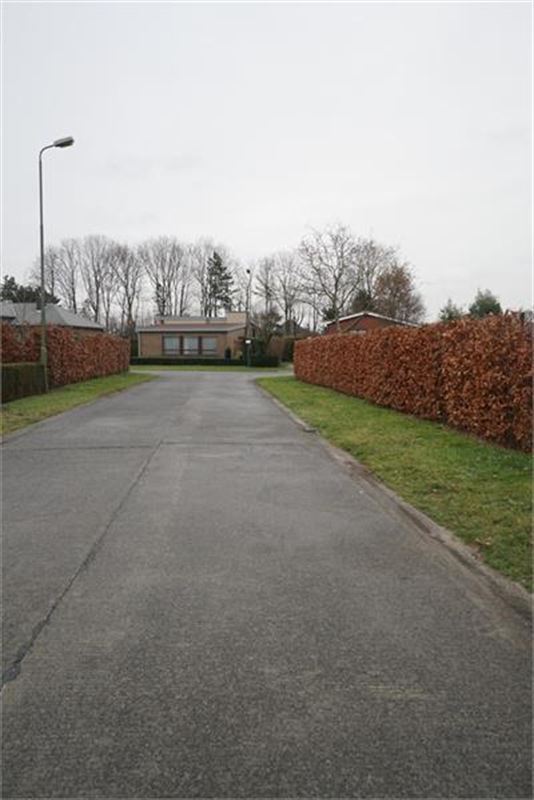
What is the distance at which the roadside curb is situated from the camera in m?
3.96

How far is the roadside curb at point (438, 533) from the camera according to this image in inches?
156

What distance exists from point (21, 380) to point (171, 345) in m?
50.7

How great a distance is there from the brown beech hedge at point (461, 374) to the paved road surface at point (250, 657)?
3.83m

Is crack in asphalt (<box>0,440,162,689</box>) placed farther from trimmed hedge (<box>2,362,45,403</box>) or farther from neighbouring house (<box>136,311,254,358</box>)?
neighbouring house (<box>136,311,254,358</box>)

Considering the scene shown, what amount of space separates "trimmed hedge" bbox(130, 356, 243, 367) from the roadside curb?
54.3 metres

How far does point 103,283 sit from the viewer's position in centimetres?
8550

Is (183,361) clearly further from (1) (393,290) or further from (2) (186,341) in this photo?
(1) (393,290)

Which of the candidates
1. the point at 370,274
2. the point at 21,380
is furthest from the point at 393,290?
the point at 21,380

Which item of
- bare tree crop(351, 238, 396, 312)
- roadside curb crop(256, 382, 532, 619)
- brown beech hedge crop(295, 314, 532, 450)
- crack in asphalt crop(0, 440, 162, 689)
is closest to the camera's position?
crack in asphalt crop(0, 440, 162, 689)

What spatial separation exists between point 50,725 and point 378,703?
4.82 feet

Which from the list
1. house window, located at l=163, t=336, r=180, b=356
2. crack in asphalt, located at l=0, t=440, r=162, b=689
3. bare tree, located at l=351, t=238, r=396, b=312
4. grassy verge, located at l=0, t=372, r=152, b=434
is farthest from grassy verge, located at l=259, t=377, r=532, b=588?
house window, located at l=163, t=336, r=180, b=356

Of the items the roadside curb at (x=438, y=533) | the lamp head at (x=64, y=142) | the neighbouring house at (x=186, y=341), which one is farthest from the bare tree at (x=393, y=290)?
the roadside curb at (x=438, y=533)

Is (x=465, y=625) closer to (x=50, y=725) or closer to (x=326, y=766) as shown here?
(x=326, y=766)

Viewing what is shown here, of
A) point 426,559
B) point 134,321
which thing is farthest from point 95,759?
point 134,321
